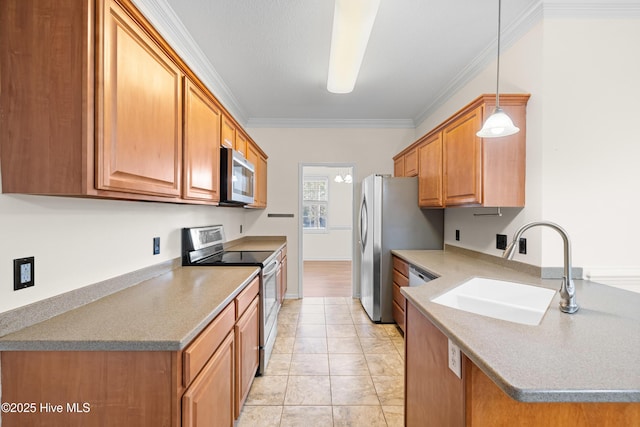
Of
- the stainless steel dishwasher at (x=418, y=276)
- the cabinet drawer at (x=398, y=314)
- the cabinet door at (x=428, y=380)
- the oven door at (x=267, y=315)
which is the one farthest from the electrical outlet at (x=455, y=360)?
the cabinet drawer at (x=398, y=314)

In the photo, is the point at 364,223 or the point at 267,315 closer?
the point at 267,315

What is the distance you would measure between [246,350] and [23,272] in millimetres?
1213

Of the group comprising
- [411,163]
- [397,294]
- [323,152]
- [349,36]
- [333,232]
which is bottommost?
[397,294]

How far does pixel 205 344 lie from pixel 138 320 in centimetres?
27

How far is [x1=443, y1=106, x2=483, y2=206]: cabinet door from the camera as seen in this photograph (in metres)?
2.11

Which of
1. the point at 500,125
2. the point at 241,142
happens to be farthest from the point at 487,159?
the point at 241,142

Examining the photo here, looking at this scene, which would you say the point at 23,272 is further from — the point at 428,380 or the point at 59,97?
the point at 428,380

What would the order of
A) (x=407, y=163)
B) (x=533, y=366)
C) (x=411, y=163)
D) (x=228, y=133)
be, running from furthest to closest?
(x=407, y=163) → (x=411, y=163) → (x=228, y=133) → (x=533, y=366)

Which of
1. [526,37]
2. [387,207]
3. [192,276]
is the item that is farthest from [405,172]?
[192,276]

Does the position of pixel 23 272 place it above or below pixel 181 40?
below

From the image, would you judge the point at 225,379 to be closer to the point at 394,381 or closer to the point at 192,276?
the point at 192,276

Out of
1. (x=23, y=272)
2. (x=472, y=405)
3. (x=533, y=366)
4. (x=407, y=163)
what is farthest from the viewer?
(x=407, y=163)

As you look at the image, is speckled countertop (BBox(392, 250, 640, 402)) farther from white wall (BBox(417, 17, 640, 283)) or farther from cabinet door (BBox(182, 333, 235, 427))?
cabinet door (BBox(182, 333, 235, 427))

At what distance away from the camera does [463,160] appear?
7.62 feet
